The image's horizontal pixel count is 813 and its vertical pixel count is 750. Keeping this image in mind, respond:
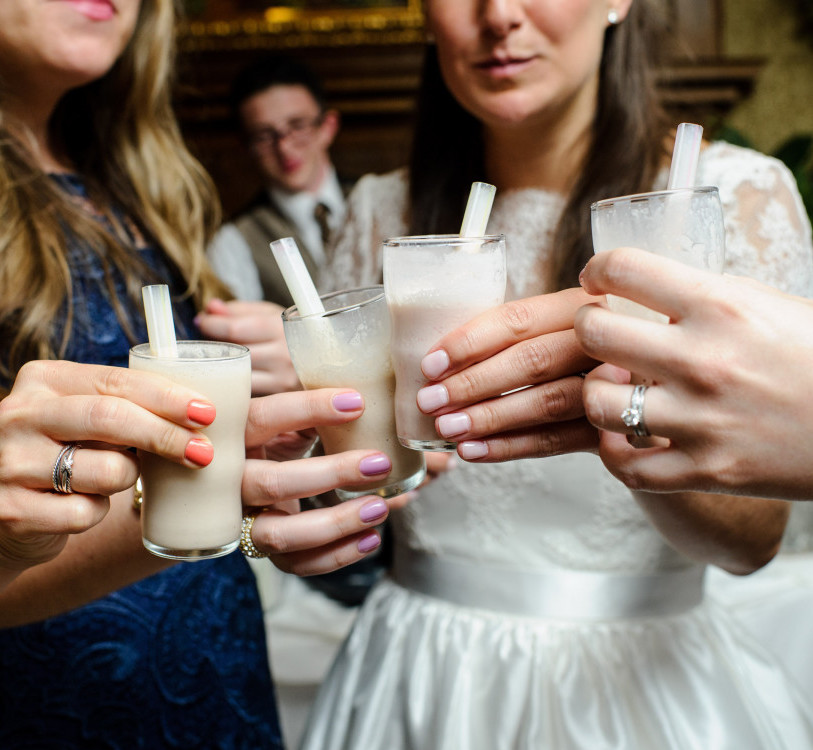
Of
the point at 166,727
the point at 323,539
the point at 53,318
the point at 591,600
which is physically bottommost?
the point at 166,727

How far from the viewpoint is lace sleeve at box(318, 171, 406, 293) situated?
1.84m

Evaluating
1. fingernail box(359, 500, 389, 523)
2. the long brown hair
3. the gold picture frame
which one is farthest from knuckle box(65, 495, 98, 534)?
the gold picture frame

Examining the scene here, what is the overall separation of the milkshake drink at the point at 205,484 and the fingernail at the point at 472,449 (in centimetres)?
27

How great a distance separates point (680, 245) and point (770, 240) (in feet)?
2.18

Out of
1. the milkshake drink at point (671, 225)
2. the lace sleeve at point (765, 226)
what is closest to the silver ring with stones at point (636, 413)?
the milkshake drink at point (671, 225)

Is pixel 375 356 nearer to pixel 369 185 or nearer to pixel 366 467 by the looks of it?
pixel 366 467

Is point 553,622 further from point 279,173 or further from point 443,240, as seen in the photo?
point 279,173

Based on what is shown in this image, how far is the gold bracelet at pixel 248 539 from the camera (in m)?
1.05

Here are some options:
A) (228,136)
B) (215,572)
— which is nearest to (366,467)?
(215,572)

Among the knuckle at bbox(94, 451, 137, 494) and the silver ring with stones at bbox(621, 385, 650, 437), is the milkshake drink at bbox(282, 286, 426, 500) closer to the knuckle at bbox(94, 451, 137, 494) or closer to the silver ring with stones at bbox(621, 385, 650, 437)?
the knuckle at bbox(94, 451, 137, 494)

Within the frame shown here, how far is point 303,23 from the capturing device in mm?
4695

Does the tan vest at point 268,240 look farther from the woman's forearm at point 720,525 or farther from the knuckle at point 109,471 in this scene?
the knuckle at point 109,471

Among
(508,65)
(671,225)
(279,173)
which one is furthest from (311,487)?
(279,173)

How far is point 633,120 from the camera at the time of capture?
62.9 inches
